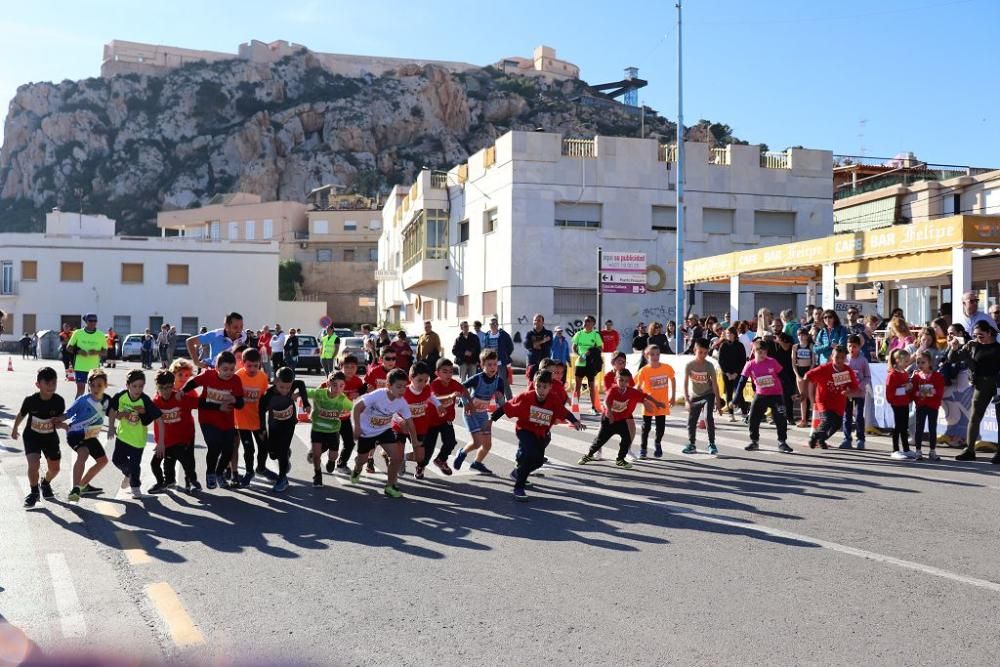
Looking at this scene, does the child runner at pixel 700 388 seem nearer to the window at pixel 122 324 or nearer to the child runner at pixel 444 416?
the child runner at pixel 444 416

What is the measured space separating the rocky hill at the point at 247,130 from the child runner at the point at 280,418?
8902cm

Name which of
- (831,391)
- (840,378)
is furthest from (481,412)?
(840,378)

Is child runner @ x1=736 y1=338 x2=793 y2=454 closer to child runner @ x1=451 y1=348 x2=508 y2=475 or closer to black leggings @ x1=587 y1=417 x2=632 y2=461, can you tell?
black leggings @ x1=587 y1=417 x2=632 y2=461

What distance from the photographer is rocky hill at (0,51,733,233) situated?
108188 mm

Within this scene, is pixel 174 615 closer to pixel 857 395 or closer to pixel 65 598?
pixel 65 598

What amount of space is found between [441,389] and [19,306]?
191ft

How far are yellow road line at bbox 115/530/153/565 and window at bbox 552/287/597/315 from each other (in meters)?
29.4

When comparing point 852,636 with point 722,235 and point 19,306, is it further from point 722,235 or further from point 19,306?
point 19,306

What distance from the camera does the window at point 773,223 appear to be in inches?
1513

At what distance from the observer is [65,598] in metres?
5.27

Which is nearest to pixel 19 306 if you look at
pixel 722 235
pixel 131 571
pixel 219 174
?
pixel 722 235

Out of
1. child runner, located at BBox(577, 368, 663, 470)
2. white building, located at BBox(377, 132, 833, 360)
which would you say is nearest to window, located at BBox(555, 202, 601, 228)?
white building, located at BBox(377, 132, 833, 360)

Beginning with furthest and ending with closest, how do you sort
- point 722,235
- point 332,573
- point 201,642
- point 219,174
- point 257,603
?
point 219,174
point 722,235
point 332,573
point 257,603
point 201,642

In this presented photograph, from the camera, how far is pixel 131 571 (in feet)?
19.5
